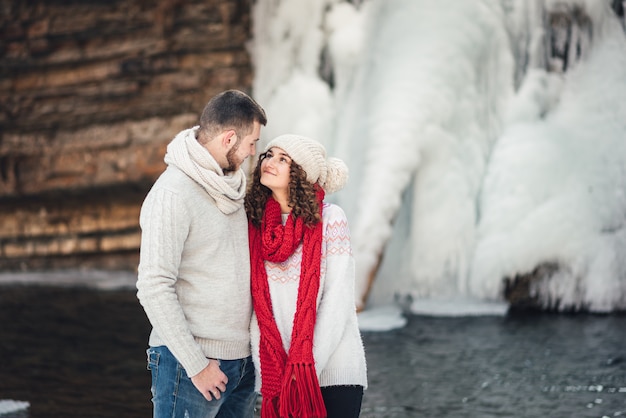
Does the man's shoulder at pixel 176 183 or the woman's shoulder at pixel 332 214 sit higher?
the man's shoulder at pixel 176 183

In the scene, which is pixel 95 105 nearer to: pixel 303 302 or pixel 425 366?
pixel 425 366

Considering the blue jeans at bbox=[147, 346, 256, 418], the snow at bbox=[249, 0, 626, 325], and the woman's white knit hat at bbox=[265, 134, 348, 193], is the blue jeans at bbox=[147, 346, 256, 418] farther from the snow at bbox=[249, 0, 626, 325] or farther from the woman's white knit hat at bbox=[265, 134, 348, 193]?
the snow at bbox=[249, 0, 626, 325]

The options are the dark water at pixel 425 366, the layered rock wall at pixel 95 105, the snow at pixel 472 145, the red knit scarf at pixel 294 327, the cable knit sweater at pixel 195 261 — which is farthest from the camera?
the layered rock wall at pixel 95 105

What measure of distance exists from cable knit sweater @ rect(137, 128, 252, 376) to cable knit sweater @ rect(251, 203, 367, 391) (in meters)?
0.10

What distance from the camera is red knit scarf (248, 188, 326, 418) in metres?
2.32

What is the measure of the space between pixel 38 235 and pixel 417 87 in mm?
5701

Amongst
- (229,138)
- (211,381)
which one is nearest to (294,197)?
(229,138)

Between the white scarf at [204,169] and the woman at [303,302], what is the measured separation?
6.5 inches

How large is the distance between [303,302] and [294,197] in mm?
327

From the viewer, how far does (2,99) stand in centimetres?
1041

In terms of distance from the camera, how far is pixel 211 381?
2273mm

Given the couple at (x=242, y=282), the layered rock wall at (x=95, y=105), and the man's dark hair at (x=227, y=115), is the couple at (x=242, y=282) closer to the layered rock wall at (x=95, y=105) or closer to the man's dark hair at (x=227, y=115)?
the man's dark hair at (x=227, y=115)

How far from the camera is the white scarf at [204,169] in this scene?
2.30 meters

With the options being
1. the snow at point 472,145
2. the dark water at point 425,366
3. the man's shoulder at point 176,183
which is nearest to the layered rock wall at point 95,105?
the snow at point 472,145
